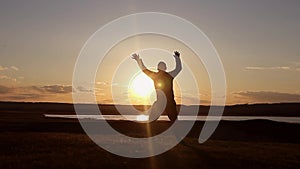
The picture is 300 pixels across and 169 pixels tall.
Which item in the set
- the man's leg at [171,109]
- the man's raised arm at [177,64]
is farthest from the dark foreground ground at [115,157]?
the man's raised arm at [177,64]

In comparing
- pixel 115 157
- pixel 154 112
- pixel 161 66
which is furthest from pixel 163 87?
pixel 115 157

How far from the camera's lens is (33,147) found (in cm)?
1962

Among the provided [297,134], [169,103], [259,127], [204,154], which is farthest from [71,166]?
[259,127]

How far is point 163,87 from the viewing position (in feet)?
71.8

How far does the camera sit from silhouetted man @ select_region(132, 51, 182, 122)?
21594 millimetres

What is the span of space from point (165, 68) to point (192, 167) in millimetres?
6874

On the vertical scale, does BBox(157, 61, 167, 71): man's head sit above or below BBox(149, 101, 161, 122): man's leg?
above

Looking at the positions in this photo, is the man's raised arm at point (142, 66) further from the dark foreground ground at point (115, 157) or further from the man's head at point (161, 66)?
Result: the dark foreground ground at point (115, 157)

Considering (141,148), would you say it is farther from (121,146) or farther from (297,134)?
(297,134)

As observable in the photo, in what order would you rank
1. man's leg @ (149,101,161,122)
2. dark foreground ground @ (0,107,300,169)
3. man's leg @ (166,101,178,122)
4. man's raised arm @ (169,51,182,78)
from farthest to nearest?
man's leg @ (149,101,161,122), man's leg @ (166,101,178,122), man's raised arm @ (169,51,182,78), dark foreground ground @ (0,107,300,169)

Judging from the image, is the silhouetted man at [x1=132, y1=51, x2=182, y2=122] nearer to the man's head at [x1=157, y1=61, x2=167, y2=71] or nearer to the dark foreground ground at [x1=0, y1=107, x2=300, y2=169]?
the man's head at [x1=157, y1=61, x2=167, y2=71]

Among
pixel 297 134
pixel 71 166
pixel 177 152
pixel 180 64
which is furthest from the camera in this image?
pixel 297 134

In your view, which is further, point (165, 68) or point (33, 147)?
point (165, 68)

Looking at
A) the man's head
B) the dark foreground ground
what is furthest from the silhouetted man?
the dark foreground ground
